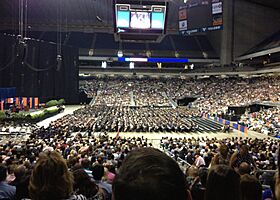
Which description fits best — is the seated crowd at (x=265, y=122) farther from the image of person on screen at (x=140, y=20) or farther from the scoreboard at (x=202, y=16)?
the image of person on screen at (x=140, y=20)

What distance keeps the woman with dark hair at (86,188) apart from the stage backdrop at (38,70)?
993 inches

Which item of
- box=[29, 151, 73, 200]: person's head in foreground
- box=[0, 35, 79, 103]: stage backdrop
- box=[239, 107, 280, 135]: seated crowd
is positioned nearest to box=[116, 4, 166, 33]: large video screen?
box=[29, 151, 73, 200]: person's head in foreground

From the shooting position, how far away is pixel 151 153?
1.18 m

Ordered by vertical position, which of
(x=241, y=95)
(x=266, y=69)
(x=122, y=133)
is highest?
(x=266, y=69)

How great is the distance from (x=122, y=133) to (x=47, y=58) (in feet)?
63.4

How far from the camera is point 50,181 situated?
6.82ft

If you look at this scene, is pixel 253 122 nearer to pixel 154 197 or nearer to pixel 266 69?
pixel 266 69

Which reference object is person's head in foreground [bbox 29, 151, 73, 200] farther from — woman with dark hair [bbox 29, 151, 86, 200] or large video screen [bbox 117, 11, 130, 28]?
large video screen [bbox 117, 11, 130, 28]

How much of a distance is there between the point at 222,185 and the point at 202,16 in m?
23.9

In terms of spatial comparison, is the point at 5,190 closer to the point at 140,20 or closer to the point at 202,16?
Answer: the point at 140,20

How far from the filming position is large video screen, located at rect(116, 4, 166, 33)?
12.1m

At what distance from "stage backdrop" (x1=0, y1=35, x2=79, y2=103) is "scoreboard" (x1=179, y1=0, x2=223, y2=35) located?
13246 millimetres

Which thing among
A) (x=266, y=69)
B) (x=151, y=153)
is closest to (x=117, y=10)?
(x=151, y=153)

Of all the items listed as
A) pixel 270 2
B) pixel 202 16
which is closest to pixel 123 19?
pixel 202 16
